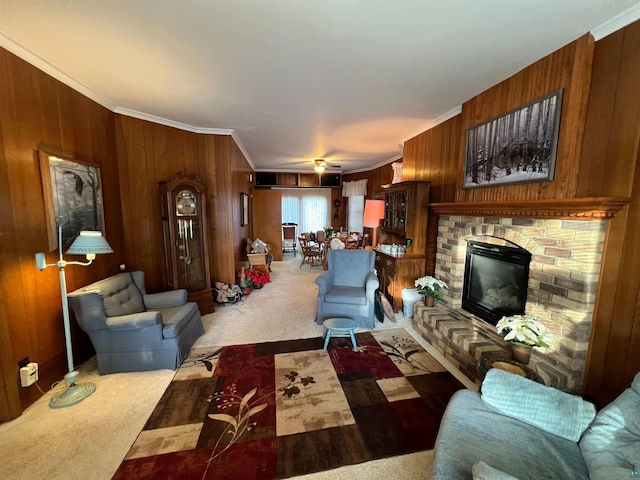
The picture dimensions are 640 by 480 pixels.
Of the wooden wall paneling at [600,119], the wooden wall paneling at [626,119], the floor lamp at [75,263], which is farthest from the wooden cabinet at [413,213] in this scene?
the floor lamp at [75,263]

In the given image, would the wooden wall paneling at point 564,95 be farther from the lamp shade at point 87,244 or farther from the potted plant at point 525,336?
the lamp shade at point 87,244

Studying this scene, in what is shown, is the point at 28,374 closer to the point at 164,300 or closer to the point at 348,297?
the point at 164,300

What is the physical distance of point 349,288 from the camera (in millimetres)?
3535

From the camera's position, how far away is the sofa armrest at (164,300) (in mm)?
2798

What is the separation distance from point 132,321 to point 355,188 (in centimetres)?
636

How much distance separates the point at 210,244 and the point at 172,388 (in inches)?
94.3

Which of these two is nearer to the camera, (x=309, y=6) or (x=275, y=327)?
(x=309, y=6)

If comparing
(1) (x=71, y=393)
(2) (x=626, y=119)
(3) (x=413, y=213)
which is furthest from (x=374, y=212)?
(1) (x=71, y=393)

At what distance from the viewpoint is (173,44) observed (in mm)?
1907

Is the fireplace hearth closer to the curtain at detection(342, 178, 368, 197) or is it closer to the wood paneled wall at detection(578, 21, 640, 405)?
the wood paneled wall at detection(578, 21, 640, 405)

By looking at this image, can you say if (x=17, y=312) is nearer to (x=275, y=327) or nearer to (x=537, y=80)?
(x=275, y=327)

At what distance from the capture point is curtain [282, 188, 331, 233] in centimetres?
876

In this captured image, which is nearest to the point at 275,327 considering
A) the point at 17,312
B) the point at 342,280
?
the point at 342,280

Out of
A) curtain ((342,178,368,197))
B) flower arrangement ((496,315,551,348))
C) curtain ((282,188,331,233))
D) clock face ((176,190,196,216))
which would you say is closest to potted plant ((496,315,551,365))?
flower arrangement ((496,315,551,348))
